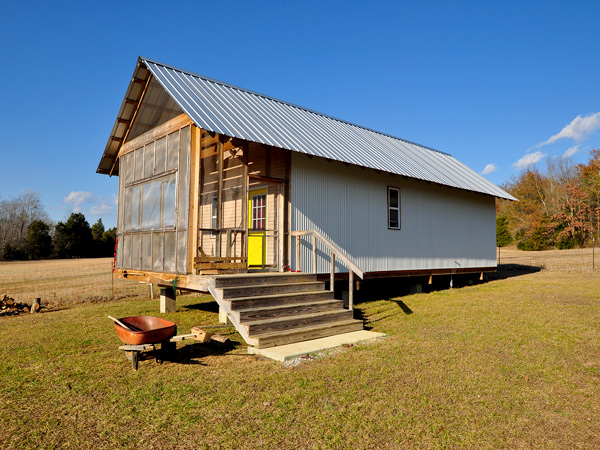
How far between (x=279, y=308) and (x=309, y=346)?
956mm

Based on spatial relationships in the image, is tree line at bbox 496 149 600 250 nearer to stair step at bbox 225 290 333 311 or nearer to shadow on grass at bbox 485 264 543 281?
shadow on grass at bbox 485 264 543 281

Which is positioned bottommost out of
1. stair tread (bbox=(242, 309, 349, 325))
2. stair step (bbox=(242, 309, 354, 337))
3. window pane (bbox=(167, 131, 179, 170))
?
stair step (bbox=(242, 309, 354, 337))

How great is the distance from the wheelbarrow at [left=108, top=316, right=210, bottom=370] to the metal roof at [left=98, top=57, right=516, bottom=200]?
3.80 meters

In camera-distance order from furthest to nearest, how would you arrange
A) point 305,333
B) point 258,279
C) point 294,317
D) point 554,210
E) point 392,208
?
point 554,210 < point 392,208 < point 258,279 < point 294,317 < point 305,333

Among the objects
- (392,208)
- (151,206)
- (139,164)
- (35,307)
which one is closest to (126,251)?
(151,206)

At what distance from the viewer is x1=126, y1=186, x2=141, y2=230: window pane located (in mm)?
11109

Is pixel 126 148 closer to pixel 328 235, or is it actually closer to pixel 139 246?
pixel 139 246

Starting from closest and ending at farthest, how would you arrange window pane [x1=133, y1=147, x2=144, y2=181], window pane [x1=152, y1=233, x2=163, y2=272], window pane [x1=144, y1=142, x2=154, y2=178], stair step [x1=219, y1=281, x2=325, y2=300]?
stair step [x1=219, y1=281, x2=325, y2=300], window pane [x1=152, y1=233, x2=163, y2=272], window pane [x1=144, y1=142, x2=154, y2=178], window pane [x1=133, y1=147, x2=144, y2=181]

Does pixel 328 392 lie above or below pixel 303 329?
below

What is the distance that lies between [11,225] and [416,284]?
2660 inches

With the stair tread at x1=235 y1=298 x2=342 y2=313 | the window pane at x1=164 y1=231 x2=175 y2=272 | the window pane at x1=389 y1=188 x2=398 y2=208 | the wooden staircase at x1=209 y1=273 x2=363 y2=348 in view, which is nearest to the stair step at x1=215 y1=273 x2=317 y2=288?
the wooden staircase at x1=209 y1=273 x2=363 y2=348

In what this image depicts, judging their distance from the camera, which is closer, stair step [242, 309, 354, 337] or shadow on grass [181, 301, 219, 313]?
stair step [242, 309, 354, 337]

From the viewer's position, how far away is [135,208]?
1127 centimetres

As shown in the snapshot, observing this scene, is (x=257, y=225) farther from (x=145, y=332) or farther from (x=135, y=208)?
(x=145, y=332)
